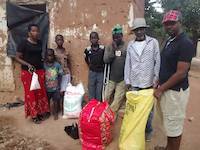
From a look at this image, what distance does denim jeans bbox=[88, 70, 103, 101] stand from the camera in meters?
5.36

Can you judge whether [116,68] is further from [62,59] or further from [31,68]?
[31,68]

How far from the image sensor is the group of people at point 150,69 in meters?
3.35

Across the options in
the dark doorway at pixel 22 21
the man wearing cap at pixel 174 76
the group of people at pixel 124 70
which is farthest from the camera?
the dark doorway at pixel 22 21

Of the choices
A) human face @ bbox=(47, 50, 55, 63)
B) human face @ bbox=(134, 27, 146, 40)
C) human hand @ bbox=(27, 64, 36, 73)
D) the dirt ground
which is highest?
human face @ bbox=(134, 27, 146, 40)

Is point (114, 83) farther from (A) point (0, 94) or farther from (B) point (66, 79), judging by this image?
(A) point (0, 94)

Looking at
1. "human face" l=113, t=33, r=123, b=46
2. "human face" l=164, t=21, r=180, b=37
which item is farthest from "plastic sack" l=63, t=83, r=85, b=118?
"human face" l=164, t=21, r=180, b=37

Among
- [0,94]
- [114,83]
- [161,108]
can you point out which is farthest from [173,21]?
[0,94]

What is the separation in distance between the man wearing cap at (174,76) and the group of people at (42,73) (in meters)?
2.44

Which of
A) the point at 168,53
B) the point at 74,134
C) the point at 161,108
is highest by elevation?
the point at 168,53

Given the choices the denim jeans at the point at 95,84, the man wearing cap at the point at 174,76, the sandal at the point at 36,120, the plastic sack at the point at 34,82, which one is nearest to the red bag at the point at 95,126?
the man wearing cap at the point at 174,76

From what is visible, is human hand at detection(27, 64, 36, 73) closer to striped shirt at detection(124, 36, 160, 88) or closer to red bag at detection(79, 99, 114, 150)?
red bag at detection(79, 99, 114, 150)

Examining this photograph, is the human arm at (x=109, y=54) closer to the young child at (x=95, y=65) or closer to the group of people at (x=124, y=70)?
the group of people at (x=124, y=70)

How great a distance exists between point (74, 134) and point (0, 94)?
9.00ft

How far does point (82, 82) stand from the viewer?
19.8 ft
